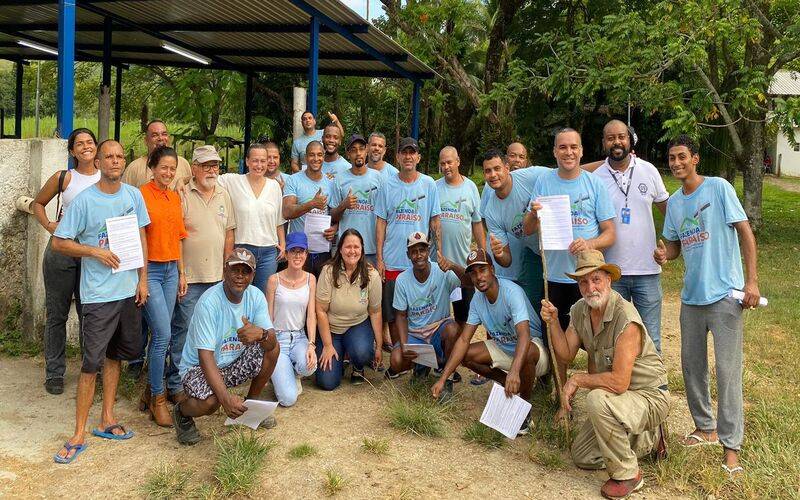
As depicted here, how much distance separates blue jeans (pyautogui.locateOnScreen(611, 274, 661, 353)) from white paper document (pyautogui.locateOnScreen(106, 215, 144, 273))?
3254 millimetres

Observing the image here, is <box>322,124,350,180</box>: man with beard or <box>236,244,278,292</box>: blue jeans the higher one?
<box>322,124,350,180</box>: man with beard

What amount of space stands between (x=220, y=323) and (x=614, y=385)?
243cm

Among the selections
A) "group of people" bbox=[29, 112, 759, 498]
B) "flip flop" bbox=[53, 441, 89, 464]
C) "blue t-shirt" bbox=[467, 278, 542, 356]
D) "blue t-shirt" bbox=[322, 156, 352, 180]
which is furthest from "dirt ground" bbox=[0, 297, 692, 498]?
"blue t-shirt" bbox=[322, 156, 352, 180]

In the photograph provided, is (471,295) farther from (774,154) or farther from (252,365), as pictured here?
(774,154)

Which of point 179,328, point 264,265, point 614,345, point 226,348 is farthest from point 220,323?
point 614,345

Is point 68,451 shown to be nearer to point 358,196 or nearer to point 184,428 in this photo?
point 184,428

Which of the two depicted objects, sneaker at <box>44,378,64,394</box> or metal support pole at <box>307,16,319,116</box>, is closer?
sneaker at <box>44,378,64,394</box>

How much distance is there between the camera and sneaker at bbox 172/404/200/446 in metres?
4.49

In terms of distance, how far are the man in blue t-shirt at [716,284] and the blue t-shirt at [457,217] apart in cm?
183

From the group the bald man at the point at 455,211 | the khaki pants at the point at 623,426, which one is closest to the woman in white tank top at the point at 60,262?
the bald man at the point at 455,211

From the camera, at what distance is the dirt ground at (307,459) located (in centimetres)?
400

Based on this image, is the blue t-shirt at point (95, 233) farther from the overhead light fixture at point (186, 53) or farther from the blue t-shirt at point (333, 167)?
the overhead light fixture at point (186, 53)

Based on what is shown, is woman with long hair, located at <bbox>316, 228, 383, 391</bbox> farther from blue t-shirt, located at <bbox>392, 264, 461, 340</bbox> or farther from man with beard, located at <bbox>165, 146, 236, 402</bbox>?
man with beard, located at <bbox>165, 146, 236, 402</bbox>

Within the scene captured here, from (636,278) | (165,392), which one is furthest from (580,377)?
(165,392)
